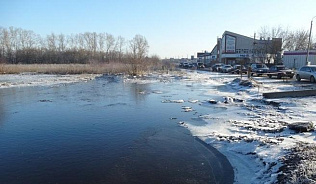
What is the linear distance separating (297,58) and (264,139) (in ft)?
153

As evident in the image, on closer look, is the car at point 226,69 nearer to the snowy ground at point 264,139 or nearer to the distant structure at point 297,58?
the distant structure at point 297,58

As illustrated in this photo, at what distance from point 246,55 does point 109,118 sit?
71.4 meters

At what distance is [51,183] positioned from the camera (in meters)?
5.77

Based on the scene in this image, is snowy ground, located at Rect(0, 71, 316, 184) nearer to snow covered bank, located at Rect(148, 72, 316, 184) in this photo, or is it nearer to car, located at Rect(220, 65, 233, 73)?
snow covered bank, located at Rect(148, 72, 316, 184)

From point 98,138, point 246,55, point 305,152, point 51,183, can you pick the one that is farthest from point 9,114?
point 246,55

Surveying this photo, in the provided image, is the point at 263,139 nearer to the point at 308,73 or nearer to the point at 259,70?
the point at 308,73

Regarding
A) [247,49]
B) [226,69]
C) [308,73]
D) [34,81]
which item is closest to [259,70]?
[308,73]

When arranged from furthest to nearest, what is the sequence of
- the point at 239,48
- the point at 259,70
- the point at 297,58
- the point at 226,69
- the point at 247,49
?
1. the point at 239,48
2. the point at 247,49
3. the point at 226,69
4. the point at 297,58
5. the point at 259,70

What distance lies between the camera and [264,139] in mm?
8023

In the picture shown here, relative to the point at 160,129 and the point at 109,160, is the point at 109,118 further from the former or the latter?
the point at 109,160

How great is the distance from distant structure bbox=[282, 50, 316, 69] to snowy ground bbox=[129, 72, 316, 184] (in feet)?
122

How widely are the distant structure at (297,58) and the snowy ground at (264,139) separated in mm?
37068

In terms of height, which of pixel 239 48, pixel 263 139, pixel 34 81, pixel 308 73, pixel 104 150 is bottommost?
pixel 104 150

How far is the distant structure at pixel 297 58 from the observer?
46906 mm
